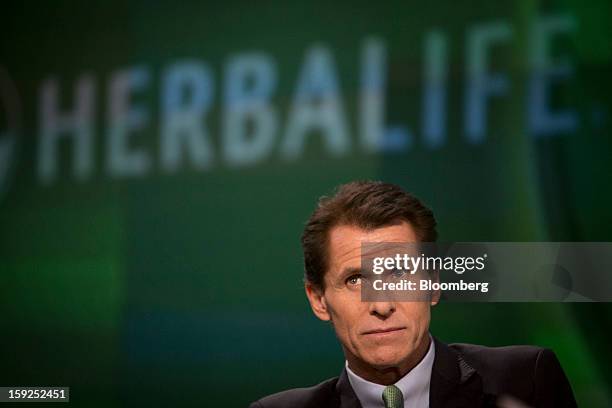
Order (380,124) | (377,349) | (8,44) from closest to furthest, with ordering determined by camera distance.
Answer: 1. (377,349)
2. (380,124)
3. (8,44)

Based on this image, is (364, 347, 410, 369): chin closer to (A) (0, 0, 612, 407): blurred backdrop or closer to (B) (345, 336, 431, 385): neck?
(B) (345, 336, 431, 385): neck

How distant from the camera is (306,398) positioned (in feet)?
7.09

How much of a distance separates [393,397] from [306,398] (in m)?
0.28

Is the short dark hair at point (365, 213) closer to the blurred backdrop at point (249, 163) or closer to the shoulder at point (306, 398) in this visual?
the shoulder at point (306, 398)

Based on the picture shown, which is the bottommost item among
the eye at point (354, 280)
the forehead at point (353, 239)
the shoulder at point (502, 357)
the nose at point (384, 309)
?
the shoulder at point (502, 357)

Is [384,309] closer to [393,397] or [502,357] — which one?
[393,397]

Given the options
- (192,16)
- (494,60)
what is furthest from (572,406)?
(192,16)

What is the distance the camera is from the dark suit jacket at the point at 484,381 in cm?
200

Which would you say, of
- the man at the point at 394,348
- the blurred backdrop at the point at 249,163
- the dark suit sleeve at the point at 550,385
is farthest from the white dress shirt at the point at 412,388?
the blurred backdrop at the point at 249,163

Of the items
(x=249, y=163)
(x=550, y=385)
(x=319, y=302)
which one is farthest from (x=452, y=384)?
(x=249, y=163)

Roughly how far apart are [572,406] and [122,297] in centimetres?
179

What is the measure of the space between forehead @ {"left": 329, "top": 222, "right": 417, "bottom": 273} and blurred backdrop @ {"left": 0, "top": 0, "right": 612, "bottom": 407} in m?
1.01

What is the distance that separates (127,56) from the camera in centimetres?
346

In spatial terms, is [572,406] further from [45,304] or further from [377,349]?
[45,304]
